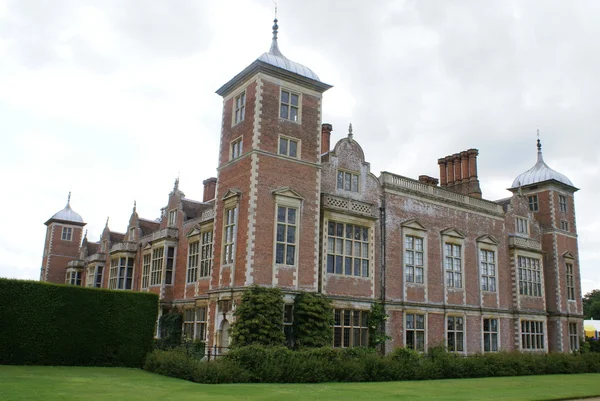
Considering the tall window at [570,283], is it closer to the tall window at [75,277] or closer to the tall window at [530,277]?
the tall window at [530,277]

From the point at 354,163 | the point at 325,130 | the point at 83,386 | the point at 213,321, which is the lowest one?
the point at 83,386

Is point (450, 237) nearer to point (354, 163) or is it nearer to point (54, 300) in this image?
point (354, 163)

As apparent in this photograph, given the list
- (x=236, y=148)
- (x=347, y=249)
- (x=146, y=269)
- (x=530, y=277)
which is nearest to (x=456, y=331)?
(x=530, y=277)

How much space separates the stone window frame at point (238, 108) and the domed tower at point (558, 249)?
61.3 feet

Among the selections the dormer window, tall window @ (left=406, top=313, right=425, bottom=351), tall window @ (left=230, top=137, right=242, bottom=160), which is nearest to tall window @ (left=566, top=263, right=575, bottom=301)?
tall window @ (left=406, top=313, right=425, bottom=351)

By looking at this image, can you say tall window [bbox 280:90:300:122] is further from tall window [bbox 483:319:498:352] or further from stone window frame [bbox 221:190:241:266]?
tall window [bbox 483:319:498:352]

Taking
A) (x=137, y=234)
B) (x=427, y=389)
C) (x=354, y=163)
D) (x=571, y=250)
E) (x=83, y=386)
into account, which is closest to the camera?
(x=83, y=386)

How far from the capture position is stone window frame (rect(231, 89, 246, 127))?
22.8 meters

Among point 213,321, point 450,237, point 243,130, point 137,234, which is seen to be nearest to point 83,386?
point 213,321

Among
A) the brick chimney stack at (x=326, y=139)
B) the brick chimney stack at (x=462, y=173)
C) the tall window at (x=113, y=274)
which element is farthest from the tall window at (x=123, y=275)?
the brick chimney stack at (x=462, y=173)

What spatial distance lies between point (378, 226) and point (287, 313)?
21.3ft

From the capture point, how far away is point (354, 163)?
24.6 m

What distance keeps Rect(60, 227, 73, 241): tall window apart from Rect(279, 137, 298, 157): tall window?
117 ft

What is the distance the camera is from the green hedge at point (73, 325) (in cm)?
1828
